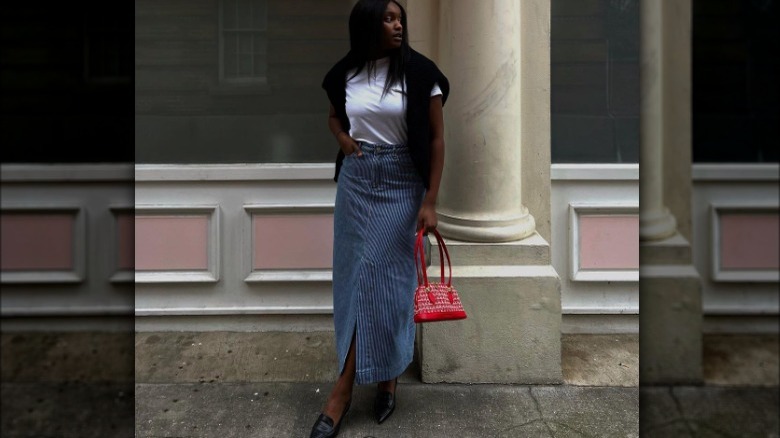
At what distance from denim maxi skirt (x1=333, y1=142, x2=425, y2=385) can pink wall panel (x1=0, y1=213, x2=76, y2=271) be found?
1.36 meters

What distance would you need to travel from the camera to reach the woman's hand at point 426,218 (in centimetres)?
309

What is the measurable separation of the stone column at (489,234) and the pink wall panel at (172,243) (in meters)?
1.68

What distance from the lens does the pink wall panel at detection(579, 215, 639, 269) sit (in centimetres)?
456

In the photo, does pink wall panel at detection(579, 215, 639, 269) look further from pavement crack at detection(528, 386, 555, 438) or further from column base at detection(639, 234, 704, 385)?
column base at detection(639, 234, 704, 385)

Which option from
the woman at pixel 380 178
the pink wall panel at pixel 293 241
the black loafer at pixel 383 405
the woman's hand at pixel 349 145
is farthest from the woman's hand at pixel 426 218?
the pink wall panel at pixel 293 241

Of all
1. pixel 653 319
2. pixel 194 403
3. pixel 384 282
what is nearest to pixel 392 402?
pixel 384 282

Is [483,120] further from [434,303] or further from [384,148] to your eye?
[434,303]

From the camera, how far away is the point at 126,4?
1.93 metres

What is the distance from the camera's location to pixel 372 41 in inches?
120

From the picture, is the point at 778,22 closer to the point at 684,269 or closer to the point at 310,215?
the point at 684,269

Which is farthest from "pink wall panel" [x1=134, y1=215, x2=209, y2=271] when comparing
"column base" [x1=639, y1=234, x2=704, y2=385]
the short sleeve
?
"column base" [x1=639, y1=234, x2=704, y2=385]

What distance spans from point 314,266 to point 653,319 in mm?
3196

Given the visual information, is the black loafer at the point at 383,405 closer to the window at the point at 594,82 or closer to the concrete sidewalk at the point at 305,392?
the concrete sidewalk at the point at 305,392

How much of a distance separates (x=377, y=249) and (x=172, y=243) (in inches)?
76.9
